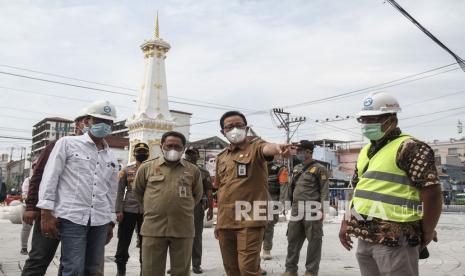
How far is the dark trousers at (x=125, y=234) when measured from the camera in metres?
5.70

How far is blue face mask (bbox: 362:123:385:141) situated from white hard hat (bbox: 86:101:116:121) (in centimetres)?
224

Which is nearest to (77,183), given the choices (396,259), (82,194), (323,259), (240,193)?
(82,194)

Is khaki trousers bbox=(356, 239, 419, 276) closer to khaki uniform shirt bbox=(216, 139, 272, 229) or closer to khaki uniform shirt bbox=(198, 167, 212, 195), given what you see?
khaki uniform shirt bbox=(216, 139, 272, 229)

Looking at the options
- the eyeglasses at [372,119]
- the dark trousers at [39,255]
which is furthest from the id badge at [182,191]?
the eyeglasses at [372,119]

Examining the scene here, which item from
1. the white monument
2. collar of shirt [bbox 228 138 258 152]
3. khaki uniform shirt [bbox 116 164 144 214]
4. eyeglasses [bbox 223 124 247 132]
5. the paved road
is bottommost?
the paved road

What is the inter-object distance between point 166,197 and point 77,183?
95 cm

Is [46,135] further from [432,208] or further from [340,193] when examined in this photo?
[432,208]

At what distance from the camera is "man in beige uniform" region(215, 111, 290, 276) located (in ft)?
12.9

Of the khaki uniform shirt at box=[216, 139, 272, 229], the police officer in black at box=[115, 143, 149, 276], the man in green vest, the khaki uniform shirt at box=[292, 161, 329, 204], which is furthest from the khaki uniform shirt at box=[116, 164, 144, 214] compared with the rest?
the man in green vest

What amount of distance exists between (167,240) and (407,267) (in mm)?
2324

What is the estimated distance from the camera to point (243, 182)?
13.6 ft

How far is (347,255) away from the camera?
7980mm

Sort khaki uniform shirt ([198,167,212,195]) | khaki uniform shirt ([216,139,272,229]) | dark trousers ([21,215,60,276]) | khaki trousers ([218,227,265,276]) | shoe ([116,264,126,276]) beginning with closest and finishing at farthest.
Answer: dark trousers ([21,215,60,276]), khaki trousers ([218,227,265,276]), khaki uniform shirt ([216,139,272,229]), shoe ([116,264,126,276]), khaki uniform shirt ([198,167,212,195])

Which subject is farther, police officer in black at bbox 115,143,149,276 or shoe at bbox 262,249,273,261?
shoe at bbox 262,249,273,261
